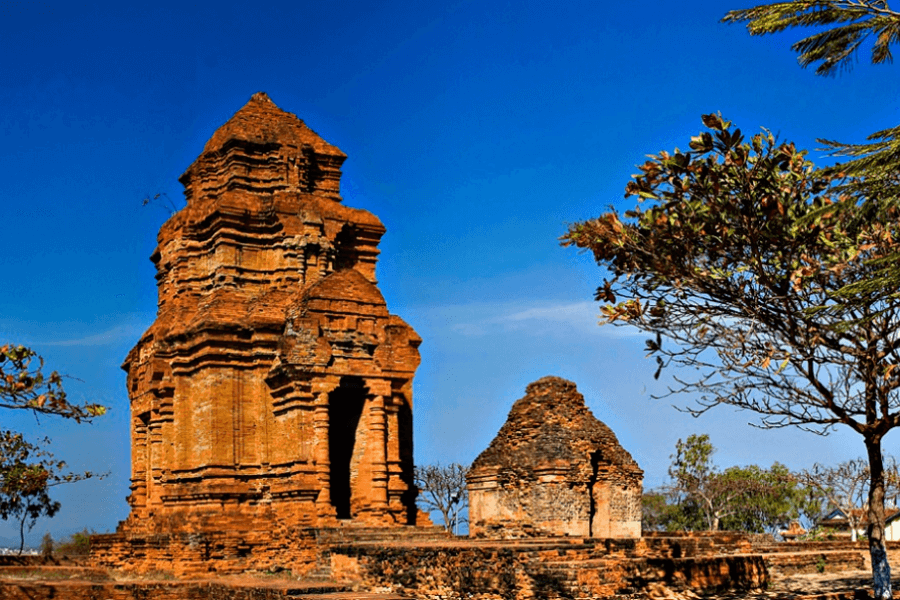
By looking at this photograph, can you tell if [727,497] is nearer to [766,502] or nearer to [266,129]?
[766,502]

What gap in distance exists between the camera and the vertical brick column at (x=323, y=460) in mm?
21422

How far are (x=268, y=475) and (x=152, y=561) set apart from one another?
271 cm

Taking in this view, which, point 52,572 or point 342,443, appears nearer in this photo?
point 52,572

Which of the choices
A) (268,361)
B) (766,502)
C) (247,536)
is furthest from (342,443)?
(766,502)

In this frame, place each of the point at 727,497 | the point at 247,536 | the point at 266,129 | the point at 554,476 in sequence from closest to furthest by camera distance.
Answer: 1. the point at 554,476
2. the point at 247,536
3. the point at 266,129
4. the point at 727,497

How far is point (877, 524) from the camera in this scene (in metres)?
14.0

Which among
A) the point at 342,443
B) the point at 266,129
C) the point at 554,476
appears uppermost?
the point at 266,129

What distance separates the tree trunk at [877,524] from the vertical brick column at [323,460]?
1052cm

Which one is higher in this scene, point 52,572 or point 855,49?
point 855,49

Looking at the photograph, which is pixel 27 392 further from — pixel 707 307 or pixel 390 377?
pixel 390 377

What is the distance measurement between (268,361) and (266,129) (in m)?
6.09

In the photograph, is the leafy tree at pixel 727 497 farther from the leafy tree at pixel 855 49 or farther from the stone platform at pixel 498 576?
the leafy tree at pixel 855 49

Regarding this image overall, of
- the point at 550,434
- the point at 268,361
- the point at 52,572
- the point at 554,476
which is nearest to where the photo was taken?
the point at 554,476

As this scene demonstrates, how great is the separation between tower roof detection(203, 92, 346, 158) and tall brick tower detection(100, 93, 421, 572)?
0.17 ft
